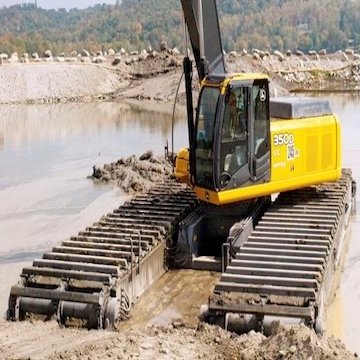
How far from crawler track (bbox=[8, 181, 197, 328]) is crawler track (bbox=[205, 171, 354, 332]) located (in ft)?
4.42

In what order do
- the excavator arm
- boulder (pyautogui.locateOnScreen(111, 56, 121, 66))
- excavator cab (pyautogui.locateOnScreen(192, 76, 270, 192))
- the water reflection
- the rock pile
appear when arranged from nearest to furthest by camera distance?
excavator cab (pyautogui.locateOnScreen(192, 76, 270, 192)) < the excavator arm < the rock pile < the water reflection < boulder (pyautogui.locateOnScreen(111, 56, 121, 66))

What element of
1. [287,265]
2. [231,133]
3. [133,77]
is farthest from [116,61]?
[287,265]

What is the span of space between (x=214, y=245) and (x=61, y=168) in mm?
10432

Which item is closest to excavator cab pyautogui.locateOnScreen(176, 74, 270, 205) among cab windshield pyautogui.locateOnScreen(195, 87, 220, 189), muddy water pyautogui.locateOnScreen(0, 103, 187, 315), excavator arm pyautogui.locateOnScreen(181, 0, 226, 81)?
cab windshield pyautogui.locateOnScreen(195, 87, 220, 189)

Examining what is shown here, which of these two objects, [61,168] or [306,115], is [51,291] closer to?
[306,115]

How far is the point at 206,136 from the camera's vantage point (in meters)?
10.8

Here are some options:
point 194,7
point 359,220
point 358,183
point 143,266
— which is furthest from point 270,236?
point 358,183

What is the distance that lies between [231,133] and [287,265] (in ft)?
7.58

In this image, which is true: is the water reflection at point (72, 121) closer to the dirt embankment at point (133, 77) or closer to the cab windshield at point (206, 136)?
the dirt embankment at point (133, 77)

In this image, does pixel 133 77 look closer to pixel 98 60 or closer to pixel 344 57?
pixel 98 60

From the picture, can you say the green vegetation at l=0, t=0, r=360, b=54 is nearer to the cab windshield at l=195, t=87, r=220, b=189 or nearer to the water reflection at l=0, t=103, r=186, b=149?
the water reflection at l=0, t=103, r=186, b=149

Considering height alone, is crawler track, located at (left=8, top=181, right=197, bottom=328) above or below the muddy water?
above

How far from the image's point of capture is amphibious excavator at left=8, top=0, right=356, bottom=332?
889cm

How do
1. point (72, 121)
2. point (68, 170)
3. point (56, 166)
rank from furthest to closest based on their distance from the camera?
point (72, 121) → point (56, 166) → point (68, 170)
